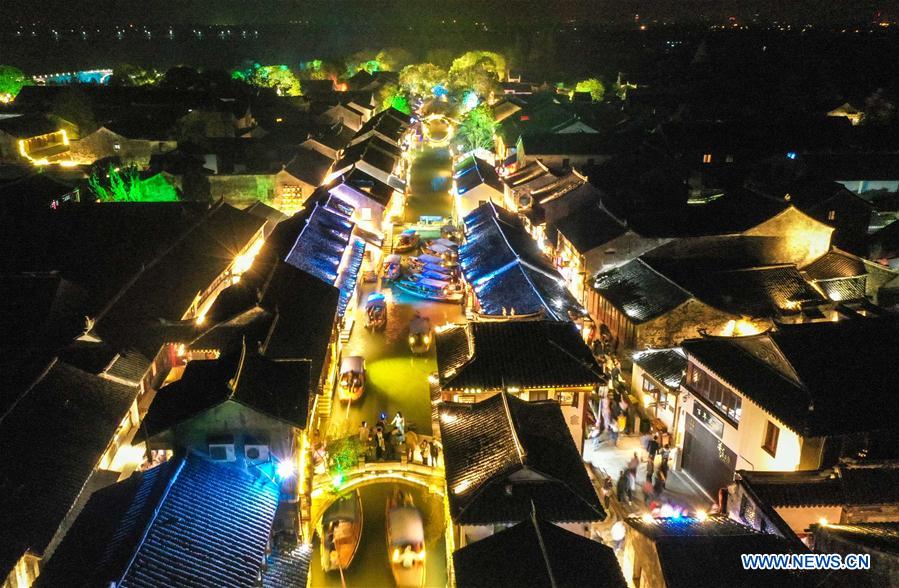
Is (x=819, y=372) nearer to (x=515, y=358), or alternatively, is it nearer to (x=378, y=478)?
(x=515, y=358)

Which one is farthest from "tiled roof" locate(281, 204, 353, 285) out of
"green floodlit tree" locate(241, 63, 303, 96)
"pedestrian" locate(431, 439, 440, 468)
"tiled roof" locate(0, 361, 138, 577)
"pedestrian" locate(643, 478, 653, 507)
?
"green floodlit tree" locate(241, 63, 303, 96)

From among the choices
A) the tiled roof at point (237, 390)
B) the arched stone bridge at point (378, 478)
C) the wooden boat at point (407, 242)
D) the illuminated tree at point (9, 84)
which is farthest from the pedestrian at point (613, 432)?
the illuminated tree at point (9, 84)

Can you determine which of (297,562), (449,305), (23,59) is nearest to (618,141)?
(449,305)

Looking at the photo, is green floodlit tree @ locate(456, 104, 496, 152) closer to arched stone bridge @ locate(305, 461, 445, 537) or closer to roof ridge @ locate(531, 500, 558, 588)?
arched stone bridge @ locate(305, 461, 445, 537)

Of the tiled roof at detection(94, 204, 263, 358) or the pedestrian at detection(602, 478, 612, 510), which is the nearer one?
the pedestrian at detection(602, 478, 612, 510)

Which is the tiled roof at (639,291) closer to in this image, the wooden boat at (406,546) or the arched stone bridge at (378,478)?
the arched stone bridge at (378,478)

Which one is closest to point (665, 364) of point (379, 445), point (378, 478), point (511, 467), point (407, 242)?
point (511, 467)
